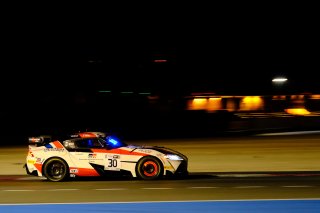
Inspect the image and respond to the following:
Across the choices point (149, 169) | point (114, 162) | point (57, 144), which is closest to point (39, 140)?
point (57, 144)

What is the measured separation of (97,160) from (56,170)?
1.10 meters

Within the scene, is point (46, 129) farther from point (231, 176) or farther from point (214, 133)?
point (231, 176)

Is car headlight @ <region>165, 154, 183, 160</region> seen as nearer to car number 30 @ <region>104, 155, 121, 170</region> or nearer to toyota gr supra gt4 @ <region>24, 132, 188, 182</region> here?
toyota gr supra gt4 @ <region>24, 132, 188, 182</region>

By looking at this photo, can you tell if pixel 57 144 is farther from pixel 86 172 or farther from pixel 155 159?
pixel 155 159

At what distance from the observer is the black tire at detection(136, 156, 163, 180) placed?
15313mm

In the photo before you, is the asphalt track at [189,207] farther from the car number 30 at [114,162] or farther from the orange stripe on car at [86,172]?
the orange stripe on car at [86,172]

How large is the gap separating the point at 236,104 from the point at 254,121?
22685mm

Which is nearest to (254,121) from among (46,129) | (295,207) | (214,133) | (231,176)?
(214,133)

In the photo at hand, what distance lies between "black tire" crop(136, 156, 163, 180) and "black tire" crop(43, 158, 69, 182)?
188cm

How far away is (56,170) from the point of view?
15.7 m

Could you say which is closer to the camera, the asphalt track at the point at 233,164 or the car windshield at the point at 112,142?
the asphalt track at the point at 233,164

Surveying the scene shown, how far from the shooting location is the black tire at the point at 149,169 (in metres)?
15.3

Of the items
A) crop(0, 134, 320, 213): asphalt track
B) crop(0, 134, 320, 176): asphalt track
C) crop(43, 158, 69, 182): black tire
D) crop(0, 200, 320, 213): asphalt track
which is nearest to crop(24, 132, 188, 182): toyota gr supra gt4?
crop(43, 158, 69, 182): black tire

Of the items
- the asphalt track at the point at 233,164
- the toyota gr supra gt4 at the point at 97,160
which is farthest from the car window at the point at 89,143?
the asphalt track at the point at 233,164
